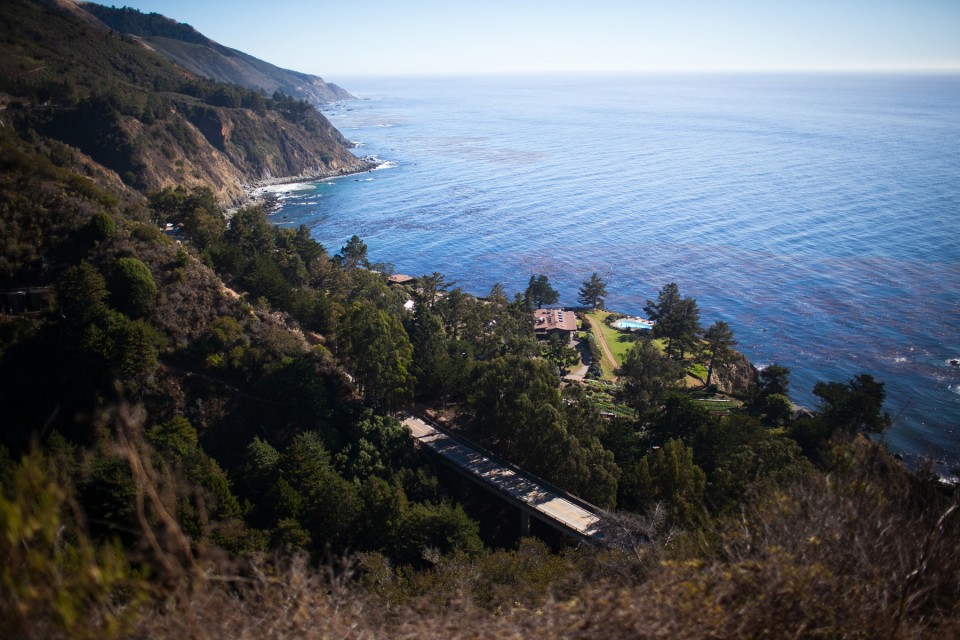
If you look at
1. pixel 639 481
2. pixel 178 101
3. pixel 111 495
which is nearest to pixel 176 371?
pixel 111 495

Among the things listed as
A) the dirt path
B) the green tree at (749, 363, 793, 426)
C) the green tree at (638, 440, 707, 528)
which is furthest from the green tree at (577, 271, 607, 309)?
the green tree at (638, 440, 707, 528)

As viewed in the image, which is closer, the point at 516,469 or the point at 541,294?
the point at 516,469

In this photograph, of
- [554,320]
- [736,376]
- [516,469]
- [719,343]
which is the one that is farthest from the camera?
[554,320]

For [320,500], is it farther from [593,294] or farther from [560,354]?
[593,294]

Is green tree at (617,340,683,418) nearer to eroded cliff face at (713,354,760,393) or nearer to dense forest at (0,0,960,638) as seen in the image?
dense forest at (0,0,960,638)

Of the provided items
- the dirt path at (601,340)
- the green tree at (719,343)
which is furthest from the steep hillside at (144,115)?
the green tree at (719,343)

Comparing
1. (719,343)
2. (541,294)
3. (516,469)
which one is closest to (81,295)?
(516,469)
